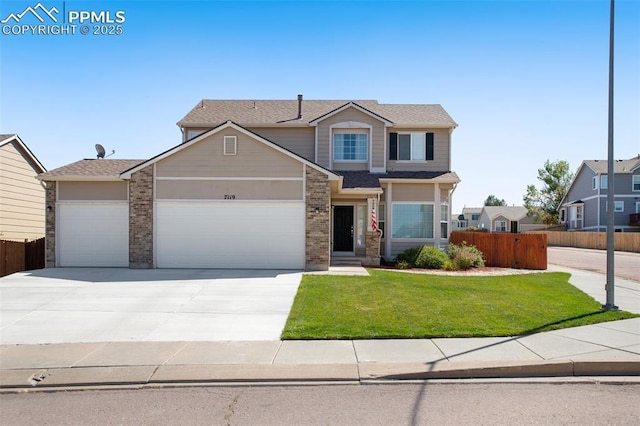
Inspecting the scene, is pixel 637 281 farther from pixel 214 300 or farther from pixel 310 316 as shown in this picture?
pixel 214 300

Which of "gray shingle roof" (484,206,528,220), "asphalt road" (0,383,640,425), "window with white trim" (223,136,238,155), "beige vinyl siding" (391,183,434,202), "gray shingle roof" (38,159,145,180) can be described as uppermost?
"window with white trim" (223,136,238,155)

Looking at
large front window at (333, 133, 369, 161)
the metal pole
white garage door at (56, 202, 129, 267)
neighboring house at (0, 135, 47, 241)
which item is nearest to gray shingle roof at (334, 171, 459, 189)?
large front window at (333, 133, 369, 161)

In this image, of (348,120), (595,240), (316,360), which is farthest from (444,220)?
(595,240)

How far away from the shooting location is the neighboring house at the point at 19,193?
21312mm

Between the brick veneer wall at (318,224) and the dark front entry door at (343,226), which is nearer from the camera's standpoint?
the brick veneer wall at (318,224)

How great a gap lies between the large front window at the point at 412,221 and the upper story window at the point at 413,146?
2.39 m

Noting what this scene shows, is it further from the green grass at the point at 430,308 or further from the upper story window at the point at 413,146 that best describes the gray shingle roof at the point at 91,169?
the upper story window at the point at 413,146

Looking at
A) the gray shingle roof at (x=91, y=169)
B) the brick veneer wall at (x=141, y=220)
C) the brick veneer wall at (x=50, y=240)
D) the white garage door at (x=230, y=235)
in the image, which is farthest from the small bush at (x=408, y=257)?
the brick veneer wall at (x=50, y=240)

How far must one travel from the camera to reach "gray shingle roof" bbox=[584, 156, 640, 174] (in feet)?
153

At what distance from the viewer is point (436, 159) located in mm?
22688

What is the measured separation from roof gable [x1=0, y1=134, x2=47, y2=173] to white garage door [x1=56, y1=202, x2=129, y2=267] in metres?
6.60

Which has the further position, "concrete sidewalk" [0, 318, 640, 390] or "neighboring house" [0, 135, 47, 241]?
"neighboring house" [0, 135, 47, 241]

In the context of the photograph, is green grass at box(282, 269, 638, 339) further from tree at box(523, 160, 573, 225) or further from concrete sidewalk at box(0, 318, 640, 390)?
tree at box(523, 160, 573, 225)

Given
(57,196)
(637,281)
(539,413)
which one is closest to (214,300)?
(539,413)
